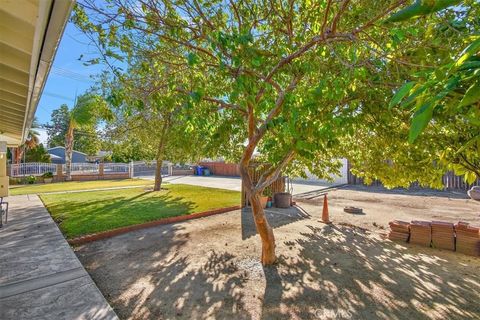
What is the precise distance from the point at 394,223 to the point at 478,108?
6519 millimetres

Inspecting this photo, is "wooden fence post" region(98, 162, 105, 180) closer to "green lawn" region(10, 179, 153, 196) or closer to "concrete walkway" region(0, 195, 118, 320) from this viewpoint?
"green lawn" region(10, 179, 153, 196)

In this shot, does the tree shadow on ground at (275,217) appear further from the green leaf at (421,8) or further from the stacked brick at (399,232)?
the green leaf at (421,8)

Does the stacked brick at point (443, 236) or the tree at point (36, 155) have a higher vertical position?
the tree at point (36, 155)

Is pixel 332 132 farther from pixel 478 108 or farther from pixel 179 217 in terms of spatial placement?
pixel 179 217

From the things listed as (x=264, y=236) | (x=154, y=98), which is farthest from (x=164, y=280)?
(x=154, y=98)

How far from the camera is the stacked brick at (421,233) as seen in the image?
5.98m

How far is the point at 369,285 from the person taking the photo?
413 cm

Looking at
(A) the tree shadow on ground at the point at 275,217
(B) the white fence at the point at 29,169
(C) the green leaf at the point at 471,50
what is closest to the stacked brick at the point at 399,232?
(A) the tree shadow on ground at the point at 275,217

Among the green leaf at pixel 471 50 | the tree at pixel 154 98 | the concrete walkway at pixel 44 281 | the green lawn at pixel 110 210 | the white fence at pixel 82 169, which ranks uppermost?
the tree at pixel 154 98

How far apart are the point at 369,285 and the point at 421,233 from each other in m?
2.96

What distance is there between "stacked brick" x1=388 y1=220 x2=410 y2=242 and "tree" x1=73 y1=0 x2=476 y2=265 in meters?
3.64

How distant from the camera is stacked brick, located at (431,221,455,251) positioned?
18.9 ft

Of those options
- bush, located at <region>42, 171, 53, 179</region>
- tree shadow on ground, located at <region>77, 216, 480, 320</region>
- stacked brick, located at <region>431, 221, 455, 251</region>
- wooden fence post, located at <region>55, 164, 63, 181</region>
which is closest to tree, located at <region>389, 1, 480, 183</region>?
tree shadow on ground, located at <region>77, 216, 480, 320</region>

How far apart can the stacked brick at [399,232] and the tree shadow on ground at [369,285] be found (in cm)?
39
